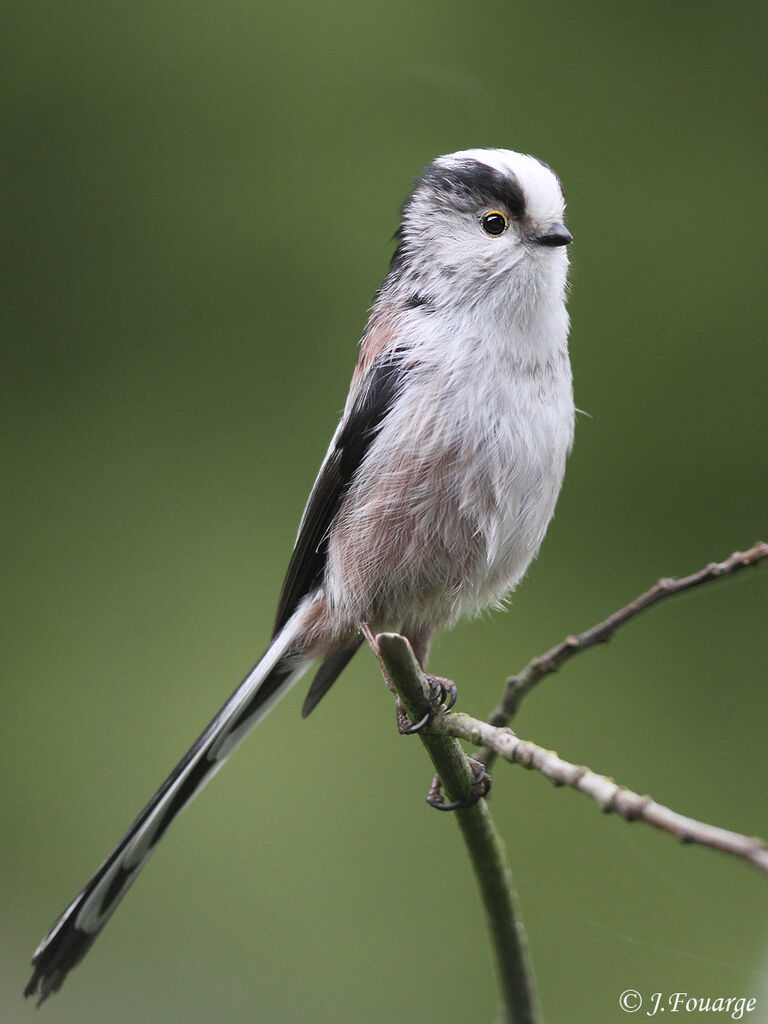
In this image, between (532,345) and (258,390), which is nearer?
(532,345)

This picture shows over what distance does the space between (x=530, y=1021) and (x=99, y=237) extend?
2.13m

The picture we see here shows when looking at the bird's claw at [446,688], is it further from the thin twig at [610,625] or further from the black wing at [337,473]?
the black wing at [337,473]

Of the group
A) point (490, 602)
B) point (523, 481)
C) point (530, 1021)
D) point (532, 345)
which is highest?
point (532, 345)

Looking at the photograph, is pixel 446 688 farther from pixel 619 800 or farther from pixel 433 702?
pixel 619 800

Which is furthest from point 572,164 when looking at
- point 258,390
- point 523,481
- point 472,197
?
point 523,481

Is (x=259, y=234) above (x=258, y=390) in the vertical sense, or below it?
above

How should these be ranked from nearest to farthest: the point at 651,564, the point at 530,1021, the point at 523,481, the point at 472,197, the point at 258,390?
the point at 530,1021
the point at 523,481
the point at 472,197
the point at 651,564
the point at 258,390

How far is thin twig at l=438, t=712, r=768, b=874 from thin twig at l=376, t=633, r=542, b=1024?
0.60 ft

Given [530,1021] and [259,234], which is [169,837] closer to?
[530,1021]

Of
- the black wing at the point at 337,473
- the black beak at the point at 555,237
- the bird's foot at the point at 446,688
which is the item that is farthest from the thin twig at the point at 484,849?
the black beak at the point at 555,237

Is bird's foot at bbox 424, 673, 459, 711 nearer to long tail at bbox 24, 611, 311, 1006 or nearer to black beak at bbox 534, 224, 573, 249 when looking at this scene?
long tail at bbox 24, 611, 311, 1006

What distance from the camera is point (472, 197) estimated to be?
68.6 inches

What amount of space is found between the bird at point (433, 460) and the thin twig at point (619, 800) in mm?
601

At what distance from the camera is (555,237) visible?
1592 mm
